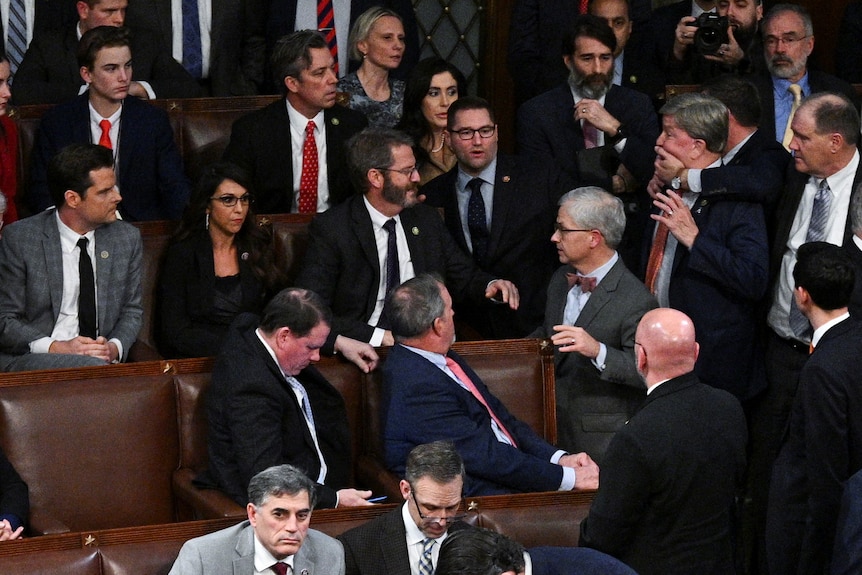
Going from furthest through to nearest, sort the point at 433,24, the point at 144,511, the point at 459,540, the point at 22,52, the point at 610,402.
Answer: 1. the point at 433,24
2. the point at 22,52
3. the point at 610,402
4. the point at 144,511
5. the point at 459,540

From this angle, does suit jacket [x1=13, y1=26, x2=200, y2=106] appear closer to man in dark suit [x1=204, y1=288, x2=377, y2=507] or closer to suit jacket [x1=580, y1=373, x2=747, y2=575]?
man in dark suit [x1=204, y1=288, x2=377, y2=507]

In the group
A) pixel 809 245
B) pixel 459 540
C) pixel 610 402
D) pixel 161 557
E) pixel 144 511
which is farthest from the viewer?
pixel 610 402

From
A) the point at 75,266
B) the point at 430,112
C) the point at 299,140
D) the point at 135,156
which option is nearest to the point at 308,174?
the point at 299,140

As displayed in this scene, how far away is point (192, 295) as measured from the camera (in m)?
5.00

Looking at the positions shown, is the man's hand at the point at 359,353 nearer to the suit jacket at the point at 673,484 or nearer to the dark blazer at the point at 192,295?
the dark blazer at the point at 192,295

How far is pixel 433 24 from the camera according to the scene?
281 inches

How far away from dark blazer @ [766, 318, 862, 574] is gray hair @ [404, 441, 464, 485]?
0.89 metres

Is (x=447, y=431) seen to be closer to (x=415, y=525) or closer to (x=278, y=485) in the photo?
(x=415, y=525)

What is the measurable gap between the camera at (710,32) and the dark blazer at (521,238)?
35.8 inches

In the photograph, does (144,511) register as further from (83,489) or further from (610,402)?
(610,402)

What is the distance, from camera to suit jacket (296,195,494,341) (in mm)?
5066

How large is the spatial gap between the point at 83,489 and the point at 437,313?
1.12 meters

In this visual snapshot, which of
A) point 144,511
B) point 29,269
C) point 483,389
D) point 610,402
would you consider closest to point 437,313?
point 483,389

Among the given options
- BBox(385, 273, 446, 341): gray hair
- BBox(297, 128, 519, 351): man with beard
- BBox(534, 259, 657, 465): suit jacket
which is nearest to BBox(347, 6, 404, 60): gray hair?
BBox(297, 128, 519, 351): man with beard
